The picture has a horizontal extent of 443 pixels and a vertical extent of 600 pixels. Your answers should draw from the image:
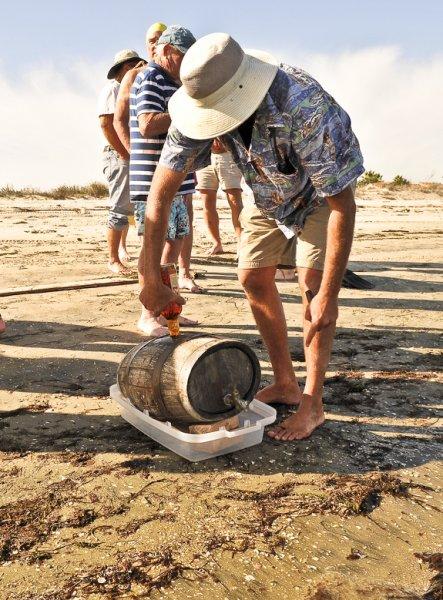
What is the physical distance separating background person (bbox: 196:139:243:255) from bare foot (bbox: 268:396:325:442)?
4.92 metres

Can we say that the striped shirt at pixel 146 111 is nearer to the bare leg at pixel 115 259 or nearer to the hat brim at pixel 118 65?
the hat brim at pixel 118 65

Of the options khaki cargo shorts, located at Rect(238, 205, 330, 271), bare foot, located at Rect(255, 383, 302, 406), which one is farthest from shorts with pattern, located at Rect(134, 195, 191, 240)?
bare foot, located at Rect(255, 383, 302, 406)

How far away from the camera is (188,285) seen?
712 centimetres

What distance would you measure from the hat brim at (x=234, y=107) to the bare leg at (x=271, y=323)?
110 centimetres

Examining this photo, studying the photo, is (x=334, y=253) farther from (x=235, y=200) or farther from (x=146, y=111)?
(x=235, y=200)

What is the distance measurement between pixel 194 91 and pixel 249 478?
69.4 inches

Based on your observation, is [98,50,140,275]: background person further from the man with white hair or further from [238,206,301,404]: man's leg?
the man with white hair

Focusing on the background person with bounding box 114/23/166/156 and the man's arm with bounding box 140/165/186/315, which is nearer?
the man's arm with bounding box 140/165/186/315

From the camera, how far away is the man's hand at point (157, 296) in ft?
11.1

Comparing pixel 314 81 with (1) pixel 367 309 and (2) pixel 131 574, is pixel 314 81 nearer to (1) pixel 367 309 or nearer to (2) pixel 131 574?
(2) pixel 131 574

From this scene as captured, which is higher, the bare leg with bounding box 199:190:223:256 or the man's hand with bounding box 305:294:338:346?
the bare leg with bounding box 199:190:223:256

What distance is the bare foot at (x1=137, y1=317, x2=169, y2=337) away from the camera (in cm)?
558

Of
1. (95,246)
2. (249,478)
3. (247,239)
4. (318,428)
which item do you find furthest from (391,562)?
(95,246)

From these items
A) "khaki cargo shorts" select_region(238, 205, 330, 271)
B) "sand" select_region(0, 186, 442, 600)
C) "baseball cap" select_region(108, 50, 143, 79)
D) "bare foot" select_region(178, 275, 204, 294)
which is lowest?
"sand" select_region(0, 186, 442, 600)
